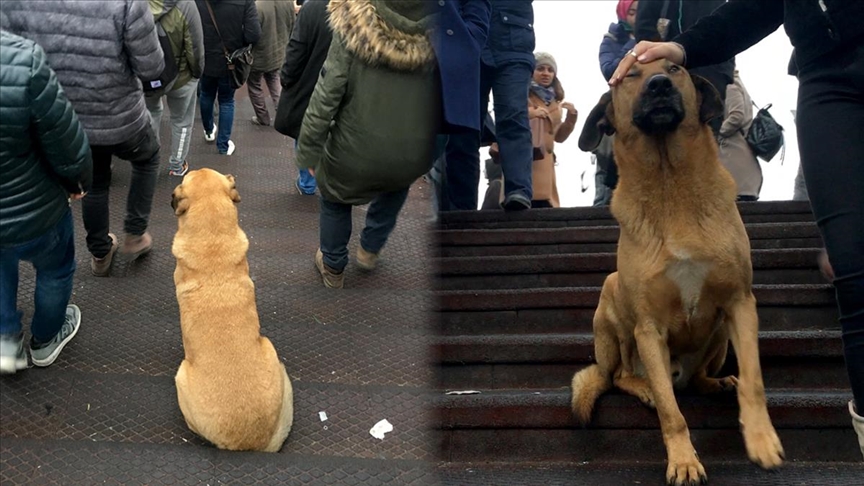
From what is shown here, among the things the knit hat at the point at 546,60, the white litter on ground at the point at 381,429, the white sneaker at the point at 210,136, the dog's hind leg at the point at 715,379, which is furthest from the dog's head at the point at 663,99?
the white sneaker at the point at 210,136

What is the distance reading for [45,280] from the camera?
257cm

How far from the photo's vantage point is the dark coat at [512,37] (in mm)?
3344

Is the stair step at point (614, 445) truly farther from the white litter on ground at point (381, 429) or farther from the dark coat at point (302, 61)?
the dark coat at point (302, 61)

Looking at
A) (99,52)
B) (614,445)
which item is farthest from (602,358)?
(99,52)

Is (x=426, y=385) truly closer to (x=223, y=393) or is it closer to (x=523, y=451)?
(x=523, y=451)

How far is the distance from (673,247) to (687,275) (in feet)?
0.28

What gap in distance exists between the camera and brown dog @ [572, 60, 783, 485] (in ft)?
6.87

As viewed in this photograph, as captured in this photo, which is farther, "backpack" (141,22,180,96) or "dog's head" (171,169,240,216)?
"backpack" (141,22,180,96)

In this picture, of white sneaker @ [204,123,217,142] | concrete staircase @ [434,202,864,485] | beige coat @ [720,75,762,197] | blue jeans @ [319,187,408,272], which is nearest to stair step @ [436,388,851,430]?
concrete staircase @ [434,202,864,485]

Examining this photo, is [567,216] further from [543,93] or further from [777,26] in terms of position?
[777,26]

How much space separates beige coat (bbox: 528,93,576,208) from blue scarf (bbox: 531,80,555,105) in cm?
2

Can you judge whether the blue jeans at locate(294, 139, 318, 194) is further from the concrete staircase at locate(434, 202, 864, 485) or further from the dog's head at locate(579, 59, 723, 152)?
the dog's head at locate(579, 59, 723, 152)

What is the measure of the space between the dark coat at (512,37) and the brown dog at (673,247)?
1.15 meters

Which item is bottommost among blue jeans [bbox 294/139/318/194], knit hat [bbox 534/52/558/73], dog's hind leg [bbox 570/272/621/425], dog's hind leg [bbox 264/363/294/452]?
dog's hind leg [bbox 264/363/294/452]
